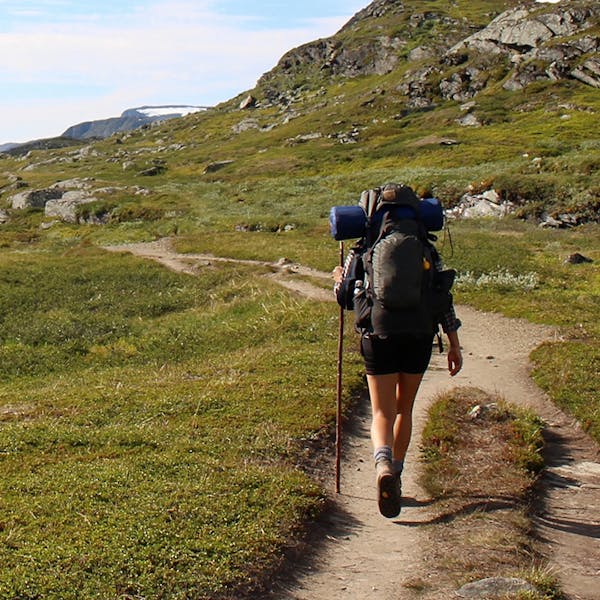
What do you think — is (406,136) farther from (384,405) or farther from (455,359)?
(384,405)

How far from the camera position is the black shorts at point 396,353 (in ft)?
26.5

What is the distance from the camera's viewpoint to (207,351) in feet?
69.3

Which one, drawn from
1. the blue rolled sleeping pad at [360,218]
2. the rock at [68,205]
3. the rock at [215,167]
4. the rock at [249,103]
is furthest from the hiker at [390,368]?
the rock at [249,103]

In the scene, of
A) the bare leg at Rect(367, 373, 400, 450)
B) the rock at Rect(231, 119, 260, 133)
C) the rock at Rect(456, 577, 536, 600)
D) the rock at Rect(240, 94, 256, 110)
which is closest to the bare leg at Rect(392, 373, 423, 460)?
the bare leg at Rect(367, 373, 400, 450)

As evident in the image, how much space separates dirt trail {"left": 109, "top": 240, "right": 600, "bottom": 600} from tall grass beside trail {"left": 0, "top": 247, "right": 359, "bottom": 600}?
0.52 metres

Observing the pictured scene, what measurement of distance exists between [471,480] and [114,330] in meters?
17.3

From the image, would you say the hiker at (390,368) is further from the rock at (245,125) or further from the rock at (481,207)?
the rock at (245,125)

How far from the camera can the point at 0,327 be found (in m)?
25.3

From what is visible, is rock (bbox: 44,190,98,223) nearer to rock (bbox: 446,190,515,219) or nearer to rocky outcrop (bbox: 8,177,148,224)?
rocky outcrop (bbox: 8,177,148,224)

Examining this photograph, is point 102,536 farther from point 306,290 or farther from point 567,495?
point 306,290

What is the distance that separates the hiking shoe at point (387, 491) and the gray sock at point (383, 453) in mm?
99

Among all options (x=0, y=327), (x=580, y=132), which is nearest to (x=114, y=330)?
(x=0, y=327)

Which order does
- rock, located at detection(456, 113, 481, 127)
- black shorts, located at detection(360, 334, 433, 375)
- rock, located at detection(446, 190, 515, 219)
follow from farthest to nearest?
rock, located at detection(456, 113, 481, 127) → rock, located at detection(446, 190, 515, 219) → black shorts, located at detection(360, 334, 433, 375)

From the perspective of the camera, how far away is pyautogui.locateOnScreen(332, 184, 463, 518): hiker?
7.96 meters
